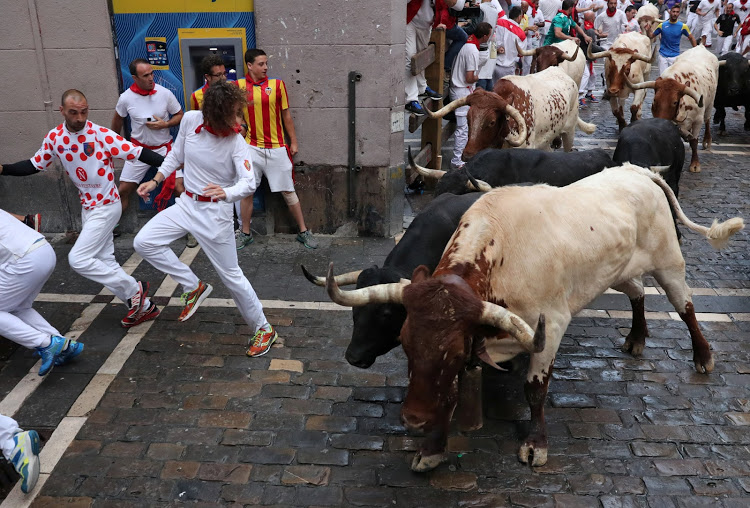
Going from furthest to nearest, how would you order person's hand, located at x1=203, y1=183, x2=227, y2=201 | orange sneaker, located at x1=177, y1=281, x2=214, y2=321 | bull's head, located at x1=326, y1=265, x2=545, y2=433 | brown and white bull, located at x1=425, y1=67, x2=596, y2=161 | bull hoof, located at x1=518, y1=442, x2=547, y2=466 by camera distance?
brown and white bull, located at x1=425, y1=67, x2=596, y2=161 → orange sneaker, located at x1=177, y1=281, x2=214, y2=321 → person's hand, located at x1=203, y1=183, x2=227, y2=201 → bull hoof, located at x1=518, y1=442, x2=547, y2=466 → bull's head, located at x1=326, y1=265, x2=545, y2=433

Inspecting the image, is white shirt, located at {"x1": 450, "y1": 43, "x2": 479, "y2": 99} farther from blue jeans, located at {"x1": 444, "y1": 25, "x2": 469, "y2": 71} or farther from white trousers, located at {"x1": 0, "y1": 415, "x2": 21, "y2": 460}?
white trousers, located at {"x1": 0, "y1": 415, "x2": 21, "y2": 460}

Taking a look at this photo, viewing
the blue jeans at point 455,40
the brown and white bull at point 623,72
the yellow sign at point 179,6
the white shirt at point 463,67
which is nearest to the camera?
the yellow sign at point 179,6

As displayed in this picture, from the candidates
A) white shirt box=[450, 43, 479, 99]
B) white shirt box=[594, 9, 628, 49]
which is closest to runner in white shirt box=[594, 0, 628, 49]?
white shirt box=[594, 9, 628, 49]

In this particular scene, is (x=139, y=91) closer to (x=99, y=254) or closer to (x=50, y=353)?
(x=99, y=254)

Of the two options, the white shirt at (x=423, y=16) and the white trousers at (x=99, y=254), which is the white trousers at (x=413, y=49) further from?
the white trousers at (x=99, y=254)

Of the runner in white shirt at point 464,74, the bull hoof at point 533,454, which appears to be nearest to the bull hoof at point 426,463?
the bull hoof at point 533,454

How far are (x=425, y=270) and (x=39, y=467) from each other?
289 cm

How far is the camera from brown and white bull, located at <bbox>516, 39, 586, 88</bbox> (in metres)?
13.1

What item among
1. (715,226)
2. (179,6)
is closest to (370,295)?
(715,226)

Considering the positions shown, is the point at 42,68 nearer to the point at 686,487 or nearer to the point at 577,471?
the point at 577,471

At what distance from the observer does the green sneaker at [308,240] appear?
8344 millimetres

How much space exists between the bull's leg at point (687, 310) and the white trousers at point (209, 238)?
11.7ft

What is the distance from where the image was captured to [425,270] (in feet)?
13.7

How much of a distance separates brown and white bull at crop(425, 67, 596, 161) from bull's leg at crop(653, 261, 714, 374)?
10.8ft
